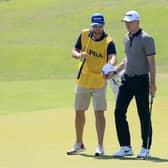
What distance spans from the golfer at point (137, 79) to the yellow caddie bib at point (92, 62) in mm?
380

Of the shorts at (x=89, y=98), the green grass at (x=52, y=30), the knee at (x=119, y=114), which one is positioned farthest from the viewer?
the green grass at (x=52, y=30)

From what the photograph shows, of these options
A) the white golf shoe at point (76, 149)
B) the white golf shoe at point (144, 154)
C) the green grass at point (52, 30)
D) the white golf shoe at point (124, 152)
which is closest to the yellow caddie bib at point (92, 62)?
the white golf shoe at point (76, 149)

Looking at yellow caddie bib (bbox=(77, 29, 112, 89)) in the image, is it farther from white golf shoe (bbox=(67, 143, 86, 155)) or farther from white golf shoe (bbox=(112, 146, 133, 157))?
white golf shoe (bbox=(112, 146, 133, 157))

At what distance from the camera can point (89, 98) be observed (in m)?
10.6

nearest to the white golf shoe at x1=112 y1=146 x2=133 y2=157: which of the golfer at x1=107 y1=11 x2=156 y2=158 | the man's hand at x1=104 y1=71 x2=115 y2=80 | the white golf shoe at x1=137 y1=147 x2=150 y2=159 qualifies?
the golfer at x1=107 y1=11 x2=156 y2=158

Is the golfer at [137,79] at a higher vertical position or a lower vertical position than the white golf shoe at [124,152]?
higher

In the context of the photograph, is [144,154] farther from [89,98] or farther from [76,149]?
[89,98]

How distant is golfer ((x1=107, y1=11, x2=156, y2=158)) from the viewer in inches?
384

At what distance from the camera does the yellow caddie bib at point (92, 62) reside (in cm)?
1037

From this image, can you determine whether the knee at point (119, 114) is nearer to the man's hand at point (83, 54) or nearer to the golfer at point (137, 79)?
the golfer at point (137, 79)

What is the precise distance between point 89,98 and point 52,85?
14238 mm

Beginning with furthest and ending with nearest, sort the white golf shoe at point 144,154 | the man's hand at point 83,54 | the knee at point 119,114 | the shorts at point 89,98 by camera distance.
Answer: the shorts at point 89,98 → the man's hand at point 83,54 → the knee at point 119,114 → the white golf shoe at point 144,154

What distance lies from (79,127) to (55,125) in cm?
345

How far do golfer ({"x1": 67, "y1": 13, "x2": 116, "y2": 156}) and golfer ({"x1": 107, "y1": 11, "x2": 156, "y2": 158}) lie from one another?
0.35 m
